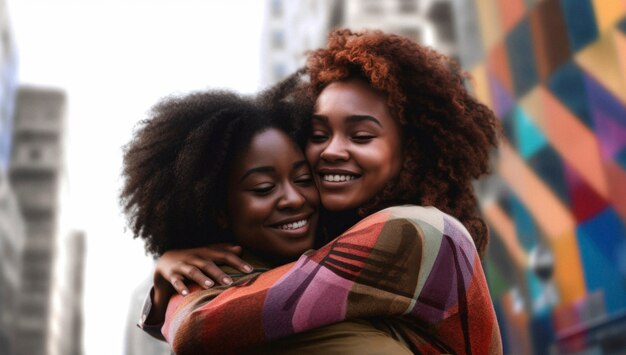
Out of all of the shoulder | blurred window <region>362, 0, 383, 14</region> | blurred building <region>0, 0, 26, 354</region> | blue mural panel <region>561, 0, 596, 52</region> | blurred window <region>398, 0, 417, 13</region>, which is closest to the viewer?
the shoulder

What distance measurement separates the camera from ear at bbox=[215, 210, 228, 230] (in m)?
3.33

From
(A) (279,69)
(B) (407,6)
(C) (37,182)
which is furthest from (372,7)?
(C) (37,182)

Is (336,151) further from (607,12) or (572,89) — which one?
(572,89)

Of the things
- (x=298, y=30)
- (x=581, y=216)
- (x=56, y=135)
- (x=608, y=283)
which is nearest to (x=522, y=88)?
(x=581, y=216)

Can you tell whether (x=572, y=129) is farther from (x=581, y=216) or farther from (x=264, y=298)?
(x=264, y=298)

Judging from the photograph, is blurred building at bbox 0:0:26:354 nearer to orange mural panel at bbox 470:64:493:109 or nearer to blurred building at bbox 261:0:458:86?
blurred building at bbox 261:0:458:86

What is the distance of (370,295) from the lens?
260 centimetres

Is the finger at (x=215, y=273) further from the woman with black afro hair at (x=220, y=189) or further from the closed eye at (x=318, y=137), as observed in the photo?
the closed eye at (x=318, y=137)

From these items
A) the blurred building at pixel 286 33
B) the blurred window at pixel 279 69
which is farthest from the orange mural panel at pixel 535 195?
the blurred window at pixel 279 69

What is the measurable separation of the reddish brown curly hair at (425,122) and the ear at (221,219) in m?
0.61

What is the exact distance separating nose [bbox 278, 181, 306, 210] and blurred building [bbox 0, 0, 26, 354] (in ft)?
189

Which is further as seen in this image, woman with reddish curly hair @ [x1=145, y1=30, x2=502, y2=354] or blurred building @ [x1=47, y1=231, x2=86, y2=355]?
blurred building @ [x1=47, y1=231, x2=86, y2=355]

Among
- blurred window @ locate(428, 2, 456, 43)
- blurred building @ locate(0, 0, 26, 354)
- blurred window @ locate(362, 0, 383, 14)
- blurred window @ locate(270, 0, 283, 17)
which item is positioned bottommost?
blurred building @ locate(0, 0, 26, 354)

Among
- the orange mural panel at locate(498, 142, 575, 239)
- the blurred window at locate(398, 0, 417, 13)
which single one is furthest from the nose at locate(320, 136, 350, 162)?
the blurred window at locate(398, 0, 417, 13)
